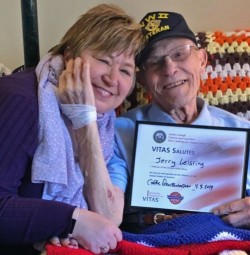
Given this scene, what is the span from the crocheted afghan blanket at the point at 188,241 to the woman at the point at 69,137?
4 centimetres

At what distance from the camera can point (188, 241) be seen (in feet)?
3.67

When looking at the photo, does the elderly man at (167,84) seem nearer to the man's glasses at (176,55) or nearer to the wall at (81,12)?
the man's glasses at (176,55)

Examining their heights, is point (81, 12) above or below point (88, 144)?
above

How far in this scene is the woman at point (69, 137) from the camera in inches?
42.7

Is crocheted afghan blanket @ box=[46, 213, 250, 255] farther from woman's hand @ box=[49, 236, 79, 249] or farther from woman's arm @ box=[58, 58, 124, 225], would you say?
woman's arm @ box=[58, 58, 124, 225]

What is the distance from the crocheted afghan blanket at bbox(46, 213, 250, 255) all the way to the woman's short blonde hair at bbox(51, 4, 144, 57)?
1.50ft

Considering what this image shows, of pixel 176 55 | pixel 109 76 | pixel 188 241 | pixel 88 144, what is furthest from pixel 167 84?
pixel 188 241

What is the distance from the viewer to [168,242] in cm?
113

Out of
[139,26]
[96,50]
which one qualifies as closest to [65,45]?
[96,50]

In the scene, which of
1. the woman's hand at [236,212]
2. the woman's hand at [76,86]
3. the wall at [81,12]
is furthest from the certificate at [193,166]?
the wall at [81,12]

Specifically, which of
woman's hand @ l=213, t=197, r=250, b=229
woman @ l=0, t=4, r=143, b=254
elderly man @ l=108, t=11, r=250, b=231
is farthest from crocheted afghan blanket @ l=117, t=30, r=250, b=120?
woman's hand @ l=213, t=197, r=250, b=229

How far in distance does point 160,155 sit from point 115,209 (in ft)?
0.59

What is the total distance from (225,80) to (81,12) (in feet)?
1.93

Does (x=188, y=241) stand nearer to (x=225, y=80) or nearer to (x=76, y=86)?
(x=76, y=86)
